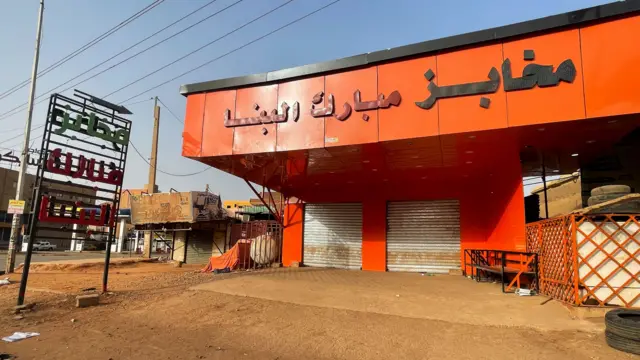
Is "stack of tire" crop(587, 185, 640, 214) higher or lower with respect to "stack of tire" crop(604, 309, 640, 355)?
higher

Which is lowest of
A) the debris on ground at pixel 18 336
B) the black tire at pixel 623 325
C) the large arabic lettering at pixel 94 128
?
the debris on ground at pixel 18 336

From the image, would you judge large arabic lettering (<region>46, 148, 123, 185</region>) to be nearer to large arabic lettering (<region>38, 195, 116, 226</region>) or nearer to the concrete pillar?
large arabic lettering (<region>38, 195, 116, 226</region>)

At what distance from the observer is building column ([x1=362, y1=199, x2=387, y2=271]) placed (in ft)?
54.3

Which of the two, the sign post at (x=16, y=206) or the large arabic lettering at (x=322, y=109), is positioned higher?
the large arabic lettering at (x=322, y=109)

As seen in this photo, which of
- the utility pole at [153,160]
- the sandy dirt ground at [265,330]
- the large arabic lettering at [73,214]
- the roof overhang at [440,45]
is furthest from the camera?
the utility pole at [153,160]

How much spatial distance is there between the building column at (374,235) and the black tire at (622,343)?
1074 cm

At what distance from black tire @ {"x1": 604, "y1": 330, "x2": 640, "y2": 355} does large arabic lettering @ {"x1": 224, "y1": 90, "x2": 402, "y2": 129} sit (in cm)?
649

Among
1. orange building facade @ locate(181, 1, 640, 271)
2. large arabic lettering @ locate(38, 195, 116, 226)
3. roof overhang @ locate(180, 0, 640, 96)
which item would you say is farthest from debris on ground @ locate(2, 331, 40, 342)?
roof overhang @ locate(180, 0, 640, 96)

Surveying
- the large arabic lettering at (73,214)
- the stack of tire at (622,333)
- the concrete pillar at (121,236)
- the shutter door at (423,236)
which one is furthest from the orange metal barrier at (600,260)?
the concrete pillar at (121,236)

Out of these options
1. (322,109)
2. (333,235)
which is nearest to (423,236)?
(333,235)

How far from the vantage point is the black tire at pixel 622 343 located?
546cm

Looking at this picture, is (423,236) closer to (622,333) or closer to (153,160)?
(622,333)

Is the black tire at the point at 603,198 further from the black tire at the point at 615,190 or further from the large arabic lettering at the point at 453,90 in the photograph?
the large arabic lettering at the point at 453,90

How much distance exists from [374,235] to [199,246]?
41.9 ft
